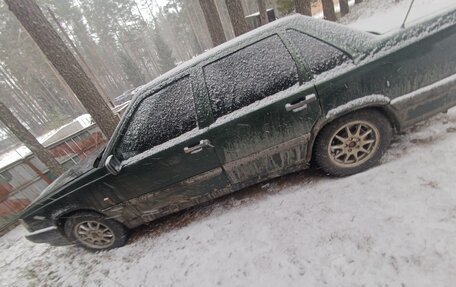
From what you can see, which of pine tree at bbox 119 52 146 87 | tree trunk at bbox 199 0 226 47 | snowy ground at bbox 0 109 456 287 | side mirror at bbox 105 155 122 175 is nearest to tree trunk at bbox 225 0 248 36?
tree trunk at bbox 199 0 226 47

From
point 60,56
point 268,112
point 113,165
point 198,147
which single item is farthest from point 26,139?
point 268,112

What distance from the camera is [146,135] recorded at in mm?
2686

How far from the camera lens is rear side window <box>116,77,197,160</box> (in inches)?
102

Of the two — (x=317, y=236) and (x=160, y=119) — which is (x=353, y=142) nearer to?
(x=317, y=236)

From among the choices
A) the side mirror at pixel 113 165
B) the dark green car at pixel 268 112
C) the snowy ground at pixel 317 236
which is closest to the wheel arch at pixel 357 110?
the dark green car at pixel 268 112

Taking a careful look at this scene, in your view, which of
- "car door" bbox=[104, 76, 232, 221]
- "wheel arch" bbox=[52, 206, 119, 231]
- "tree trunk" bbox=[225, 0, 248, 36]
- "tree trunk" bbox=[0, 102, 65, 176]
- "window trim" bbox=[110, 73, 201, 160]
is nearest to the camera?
"car door" bbox=[104, 76, 232, 221]

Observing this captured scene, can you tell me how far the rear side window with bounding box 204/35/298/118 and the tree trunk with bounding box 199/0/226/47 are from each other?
5.80 metres

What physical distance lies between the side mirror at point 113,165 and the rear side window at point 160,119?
8 centimetres

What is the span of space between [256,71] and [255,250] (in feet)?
6.12

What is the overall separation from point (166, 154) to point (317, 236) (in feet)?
5.82

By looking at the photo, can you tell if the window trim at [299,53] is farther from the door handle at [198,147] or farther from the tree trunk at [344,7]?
the tree trunk at [344,7]

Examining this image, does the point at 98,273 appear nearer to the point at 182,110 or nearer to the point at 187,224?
the point at 187,224

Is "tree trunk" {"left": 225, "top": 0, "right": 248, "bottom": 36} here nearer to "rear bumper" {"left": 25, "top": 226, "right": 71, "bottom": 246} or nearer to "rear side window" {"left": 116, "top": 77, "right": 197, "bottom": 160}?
"rear side window" {"left": 116, "top": 77, "right": 197, "bottom": 160}

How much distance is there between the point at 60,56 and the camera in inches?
181
